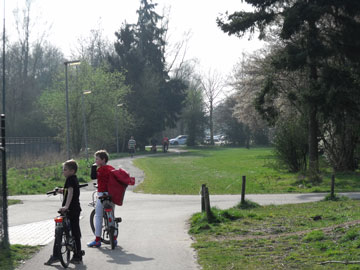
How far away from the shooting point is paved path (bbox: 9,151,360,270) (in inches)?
314

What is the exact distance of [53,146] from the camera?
5147 centimetres

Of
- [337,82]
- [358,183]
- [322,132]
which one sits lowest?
[358,183]

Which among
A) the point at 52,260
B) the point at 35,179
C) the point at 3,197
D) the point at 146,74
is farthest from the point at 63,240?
the point at 146,74

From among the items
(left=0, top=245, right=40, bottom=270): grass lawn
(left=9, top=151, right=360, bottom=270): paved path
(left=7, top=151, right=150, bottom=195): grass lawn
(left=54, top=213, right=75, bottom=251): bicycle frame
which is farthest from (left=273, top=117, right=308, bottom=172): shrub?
(left=54, top=213, right=75, bottom=251): bicycle frame

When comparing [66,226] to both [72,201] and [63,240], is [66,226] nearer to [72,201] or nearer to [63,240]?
[63,240]

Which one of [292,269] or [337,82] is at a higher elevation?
[337,82]

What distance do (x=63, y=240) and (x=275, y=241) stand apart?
3496 mm

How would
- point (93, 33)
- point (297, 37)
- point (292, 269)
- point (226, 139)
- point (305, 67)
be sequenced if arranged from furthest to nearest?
point (226, 139) → point (93, 33) → point (297, 37) → point (305, 67) → point (292, 269)

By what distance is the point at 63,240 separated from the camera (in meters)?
7.84

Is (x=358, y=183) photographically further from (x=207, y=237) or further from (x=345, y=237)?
(x=345, y=237)

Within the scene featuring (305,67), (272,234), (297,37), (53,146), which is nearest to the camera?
(272,234)

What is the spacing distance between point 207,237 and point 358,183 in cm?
1540

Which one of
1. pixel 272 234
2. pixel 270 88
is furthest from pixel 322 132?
pixel 272 234

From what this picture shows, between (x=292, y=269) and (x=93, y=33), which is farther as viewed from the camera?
(x=93, y=33)
